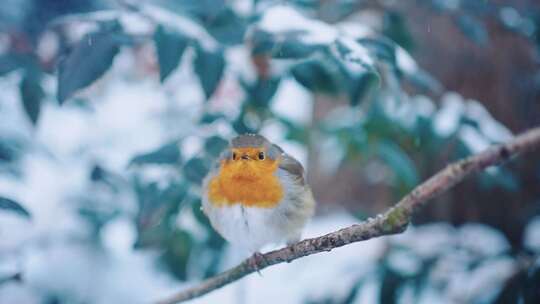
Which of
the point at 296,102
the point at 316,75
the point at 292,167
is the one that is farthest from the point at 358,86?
the point at 296,102

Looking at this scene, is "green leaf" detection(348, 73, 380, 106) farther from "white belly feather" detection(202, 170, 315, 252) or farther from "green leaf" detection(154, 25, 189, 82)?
"green leaf" detection(154, 25, 189, 82)

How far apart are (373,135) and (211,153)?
42cm

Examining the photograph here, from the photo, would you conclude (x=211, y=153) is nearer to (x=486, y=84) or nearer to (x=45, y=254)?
(x=45, y=254)

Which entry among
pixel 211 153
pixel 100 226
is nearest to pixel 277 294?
pixel 100 226

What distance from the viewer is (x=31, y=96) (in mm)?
1198

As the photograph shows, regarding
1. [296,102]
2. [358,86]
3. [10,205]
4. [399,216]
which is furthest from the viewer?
[296,102]

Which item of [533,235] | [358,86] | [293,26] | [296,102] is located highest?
[293,26]

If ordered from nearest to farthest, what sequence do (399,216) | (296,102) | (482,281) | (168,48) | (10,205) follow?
(399,216)
(10,205)
(168,48)
(482,281)
(296,102)

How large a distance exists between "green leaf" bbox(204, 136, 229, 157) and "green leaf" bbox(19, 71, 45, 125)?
1.12 ft

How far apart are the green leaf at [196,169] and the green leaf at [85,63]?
0.86 feet

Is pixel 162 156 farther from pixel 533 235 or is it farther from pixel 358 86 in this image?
pixel 533 235

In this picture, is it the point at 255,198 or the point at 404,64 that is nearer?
the point at 255,198

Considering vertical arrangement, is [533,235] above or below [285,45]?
below

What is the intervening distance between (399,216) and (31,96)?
78cm
